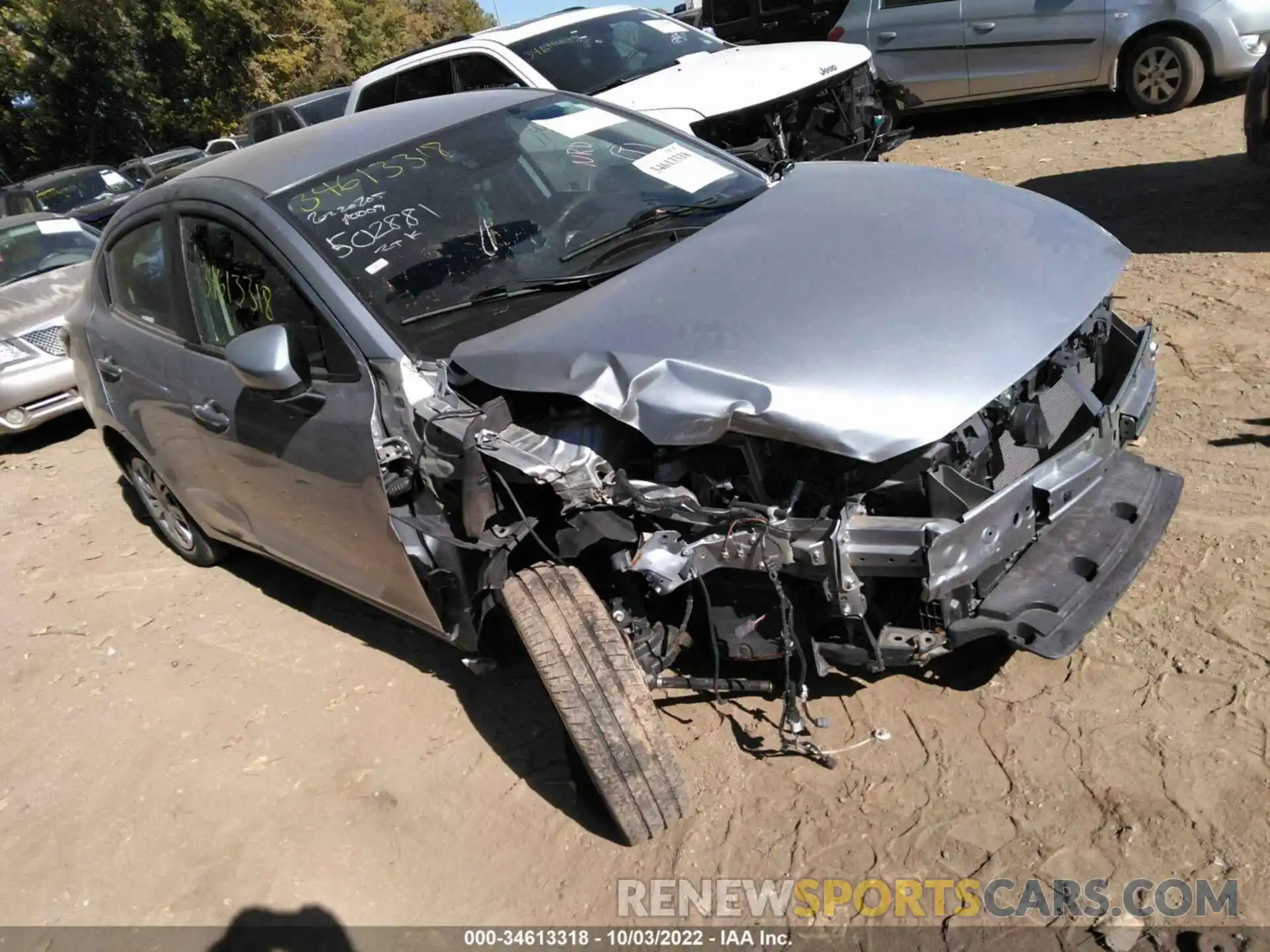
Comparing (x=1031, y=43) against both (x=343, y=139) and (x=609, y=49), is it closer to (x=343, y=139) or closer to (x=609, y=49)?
(x=609, y=49)

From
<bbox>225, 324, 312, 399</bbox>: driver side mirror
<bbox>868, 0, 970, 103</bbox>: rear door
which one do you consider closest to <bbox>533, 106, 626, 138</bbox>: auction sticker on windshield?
<bbox>225, 324, 312, 399</bbox>: driver side mirror

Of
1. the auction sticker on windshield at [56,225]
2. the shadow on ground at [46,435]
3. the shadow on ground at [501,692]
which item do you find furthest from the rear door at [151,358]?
the auction sticker on windshield at [56,225]

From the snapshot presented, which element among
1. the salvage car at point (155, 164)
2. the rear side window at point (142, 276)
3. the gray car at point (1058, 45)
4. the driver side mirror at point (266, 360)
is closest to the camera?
the driver side mirror at point (266, 360)

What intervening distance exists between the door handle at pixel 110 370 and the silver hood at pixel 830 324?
218cm

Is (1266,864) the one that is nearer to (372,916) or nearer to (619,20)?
(372,916)

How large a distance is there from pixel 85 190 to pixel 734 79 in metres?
10.3

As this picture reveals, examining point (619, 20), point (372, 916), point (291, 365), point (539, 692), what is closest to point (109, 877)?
point (372, 916)

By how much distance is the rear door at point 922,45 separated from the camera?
9.48 meters

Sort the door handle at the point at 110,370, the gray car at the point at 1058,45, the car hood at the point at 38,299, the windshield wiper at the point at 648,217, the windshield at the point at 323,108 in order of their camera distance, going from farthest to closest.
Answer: the windshield at the point at 323,108, the gray car at the point at 1058,45, the car hood at the point at 38,299, the door handle at the point at 110,370, the windshield wiper at the point at 648,217

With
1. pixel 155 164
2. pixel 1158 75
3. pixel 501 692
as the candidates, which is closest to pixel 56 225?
pixel 501 692

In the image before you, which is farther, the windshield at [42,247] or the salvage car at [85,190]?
the salvage car at [85,190]

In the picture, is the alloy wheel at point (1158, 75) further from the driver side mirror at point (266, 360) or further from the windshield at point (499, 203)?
the driver side mirror at point (266, 360)

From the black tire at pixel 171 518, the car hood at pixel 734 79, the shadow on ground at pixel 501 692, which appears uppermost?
the car hood at pixel 734 79

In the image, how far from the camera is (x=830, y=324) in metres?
2.77
